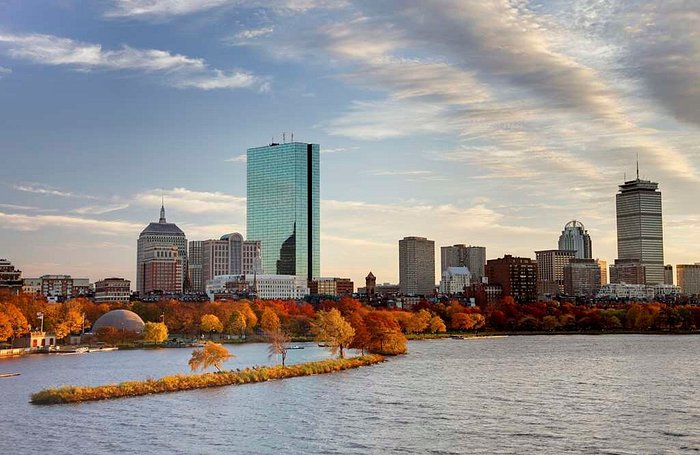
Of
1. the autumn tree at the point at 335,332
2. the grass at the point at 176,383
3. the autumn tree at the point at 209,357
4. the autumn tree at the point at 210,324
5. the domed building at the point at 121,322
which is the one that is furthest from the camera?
the autumn tree at the point at 210,324

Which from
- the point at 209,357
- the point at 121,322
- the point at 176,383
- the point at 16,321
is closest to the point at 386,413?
the point at 176,383

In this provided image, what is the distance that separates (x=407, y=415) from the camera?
69812 millimetres

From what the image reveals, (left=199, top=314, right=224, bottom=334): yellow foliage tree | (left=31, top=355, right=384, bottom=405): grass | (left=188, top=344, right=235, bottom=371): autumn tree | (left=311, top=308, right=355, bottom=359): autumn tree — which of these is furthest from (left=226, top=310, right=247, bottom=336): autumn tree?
(left=188, top=344, right=235, bottom=371): autumn tree

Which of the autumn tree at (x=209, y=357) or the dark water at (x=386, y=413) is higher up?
the autumn tree at (x=209, y=357)

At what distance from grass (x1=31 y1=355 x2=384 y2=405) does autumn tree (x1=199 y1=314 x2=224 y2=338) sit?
78.2 metres

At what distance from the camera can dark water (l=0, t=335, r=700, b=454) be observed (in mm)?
58344

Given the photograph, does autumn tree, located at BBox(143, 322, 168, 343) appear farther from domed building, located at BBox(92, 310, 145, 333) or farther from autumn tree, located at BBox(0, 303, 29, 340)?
autumn tree, located at BBox(0, 303, 29, 340)

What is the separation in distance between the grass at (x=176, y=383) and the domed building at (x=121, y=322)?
7643 centimetres

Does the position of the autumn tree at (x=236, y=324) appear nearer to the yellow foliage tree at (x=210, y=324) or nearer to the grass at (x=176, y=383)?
the yellow foliage tree at (x=210, y=324)

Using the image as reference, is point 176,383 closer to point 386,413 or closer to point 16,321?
Result: point 386,413

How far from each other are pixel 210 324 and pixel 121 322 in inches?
702

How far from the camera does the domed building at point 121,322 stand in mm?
172200

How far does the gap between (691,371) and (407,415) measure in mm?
51060

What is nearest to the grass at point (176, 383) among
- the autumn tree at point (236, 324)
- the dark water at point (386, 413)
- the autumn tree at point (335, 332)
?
the dark water at point (386, 413)
